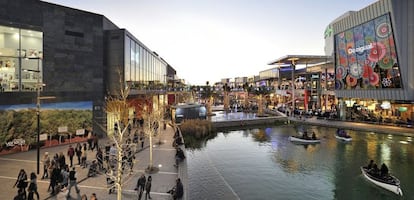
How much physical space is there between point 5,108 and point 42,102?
342 cm

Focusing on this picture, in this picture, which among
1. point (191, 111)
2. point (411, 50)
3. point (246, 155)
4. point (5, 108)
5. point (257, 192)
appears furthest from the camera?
point (191, 111)

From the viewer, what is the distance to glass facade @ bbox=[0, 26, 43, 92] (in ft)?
76.1

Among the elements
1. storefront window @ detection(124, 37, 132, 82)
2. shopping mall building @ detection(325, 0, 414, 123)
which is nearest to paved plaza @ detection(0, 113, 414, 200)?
storefront window @ detection(124, 37, 132, 82)

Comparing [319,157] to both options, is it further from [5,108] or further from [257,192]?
[5,108]

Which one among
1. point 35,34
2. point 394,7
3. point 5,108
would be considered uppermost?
point 394,7

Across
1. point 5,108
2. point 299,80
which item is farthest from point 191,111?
point 299,80

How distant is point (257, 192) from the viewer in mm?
17938

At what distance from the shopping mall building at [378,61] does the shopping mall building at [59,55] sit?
37405mm

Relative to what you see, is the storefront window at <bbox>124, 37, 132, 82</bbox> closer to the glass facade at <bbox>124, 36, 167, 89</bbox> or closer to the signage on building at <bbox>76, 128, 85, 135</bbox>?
the glass facade at <bbox>124, 36, 167, 89</bbox>

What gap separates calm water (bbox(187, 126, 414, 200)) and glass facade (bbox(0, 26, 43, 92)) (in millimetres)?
16355

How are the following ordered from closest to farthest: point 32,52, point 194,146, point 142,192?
point 142,192
point 32,52
point 194,146

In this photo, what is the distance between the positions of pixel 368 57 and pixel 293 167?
32591mm

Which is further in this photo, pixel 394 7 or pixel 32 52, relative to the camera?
pixel 394 7

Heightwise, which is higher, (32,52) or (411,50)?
(411,50)
